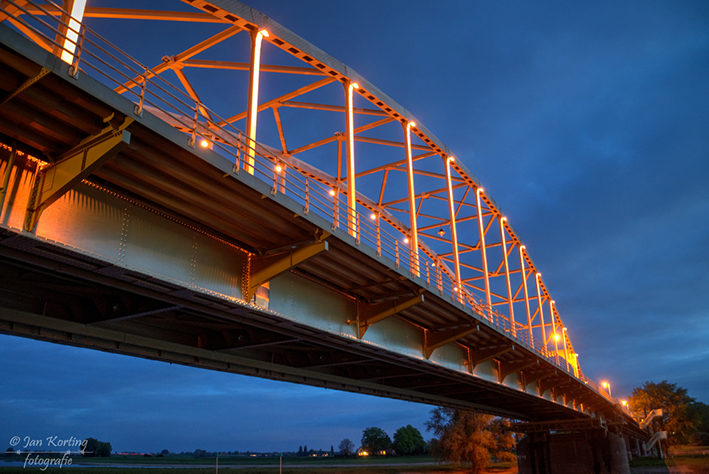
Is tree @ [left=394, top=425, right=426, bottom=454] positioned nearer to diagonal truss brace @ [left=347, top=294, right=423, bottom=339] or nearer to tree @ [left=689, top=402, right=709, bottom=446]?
tree @ [left=689, top=402, right=709, bottom=446]

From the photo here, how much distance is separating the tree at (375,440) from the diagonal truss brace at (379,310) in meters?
148

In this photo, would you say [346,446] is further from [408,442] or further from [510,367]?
[510,367]

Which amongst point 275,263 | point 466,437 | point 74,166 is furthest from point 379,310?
point 466,437

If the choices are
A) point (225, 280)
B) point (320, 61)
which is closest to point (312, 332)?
point (225, 280)

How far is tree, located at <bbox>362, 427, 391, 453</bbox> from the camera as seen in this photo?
15400cm

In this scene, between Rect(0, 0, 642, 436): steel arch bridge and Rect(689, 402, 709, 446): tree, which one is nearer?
Rect(0, 0, 642, 436): steel arch bridge

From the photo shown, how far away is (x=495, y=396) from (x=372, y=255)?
2686 centimetres

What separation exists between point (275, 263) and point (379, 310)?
558 centimetres

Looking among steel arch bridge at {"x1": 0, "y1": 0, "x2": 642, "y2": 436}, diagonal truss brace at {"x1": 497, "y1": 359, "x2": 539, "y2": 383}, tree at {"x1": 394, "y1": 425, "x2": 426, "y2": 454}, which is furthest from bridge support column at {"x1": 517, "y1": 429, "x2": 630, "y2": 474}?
tree at {"x1": 394, "y1": 425, "x2": 426, "y2": 454}

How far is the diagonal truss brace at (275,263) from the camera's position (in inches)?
510

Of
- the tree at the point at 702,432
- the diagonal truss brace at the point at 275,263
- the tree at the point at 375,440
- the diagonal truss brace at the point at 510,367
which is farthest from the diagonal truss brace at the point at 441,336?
the tree at the point at 702,432

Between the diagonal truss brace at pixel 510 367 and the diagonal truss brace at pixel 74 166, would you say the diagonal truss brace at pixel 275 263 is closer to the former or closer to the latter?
the diagonal truss brace at pixel 74 166

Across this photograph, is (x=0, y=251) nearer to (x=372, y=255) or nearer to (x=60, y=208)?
(x=60, y=208)

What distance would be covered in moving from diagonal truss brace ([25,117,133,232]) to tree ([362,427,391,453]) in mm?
157716
